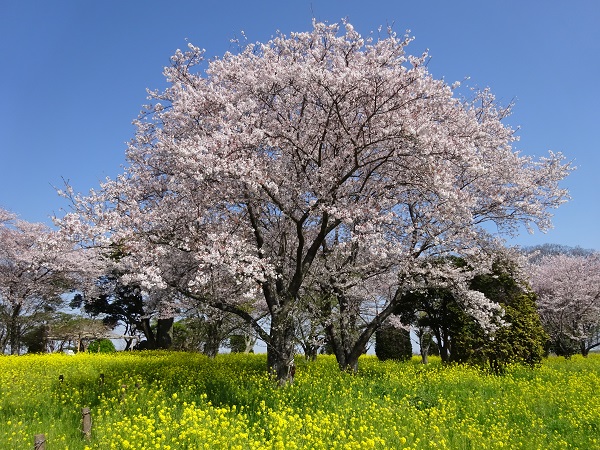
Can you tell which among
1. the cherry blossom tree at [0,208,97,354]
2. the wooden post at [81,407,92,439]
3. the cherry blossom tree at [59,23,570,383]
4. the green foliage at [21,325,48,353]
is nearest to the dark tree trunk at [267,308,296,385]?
the cherry blossom tree at [59,23,570,383]

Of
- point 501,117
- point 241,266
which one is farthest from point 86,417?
point 501,117

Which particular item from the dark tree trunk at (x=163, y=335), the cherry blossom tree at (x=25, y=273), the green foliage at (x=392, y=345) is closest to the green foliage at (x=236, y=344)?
the dark tree trunk at (x=163, y=335)

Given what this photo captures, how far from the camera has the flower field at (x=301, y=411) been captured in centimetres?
816

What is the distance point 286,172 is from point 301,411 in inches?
254

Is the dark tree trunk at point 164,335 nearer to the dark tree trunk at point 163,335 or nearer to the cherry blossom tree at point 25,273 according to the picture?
the dark tree trunk at point 163,335

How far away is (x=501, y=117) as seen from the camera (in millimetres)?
18609

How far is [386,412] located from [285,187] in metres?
6.47

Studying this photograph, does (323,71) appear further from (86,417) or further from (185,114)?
(86,417)

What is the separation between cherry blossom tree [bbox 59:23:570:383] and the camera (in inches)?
456

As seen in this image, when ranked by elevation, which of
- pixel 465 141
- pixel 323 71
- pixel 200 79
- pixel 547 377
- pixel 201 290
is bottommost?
pixel 547 377

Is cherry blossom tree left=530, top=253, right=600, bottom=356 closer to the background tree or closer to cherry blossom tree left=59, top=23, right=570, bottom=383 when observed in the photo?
the background tree

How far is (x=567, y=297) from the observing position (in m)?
37.2

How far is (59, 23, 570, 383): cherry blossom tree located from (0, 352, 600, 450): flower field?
7.82 feet

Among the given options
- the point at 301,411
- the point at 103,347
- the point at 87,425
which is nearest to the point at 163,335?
the point at 103,347
